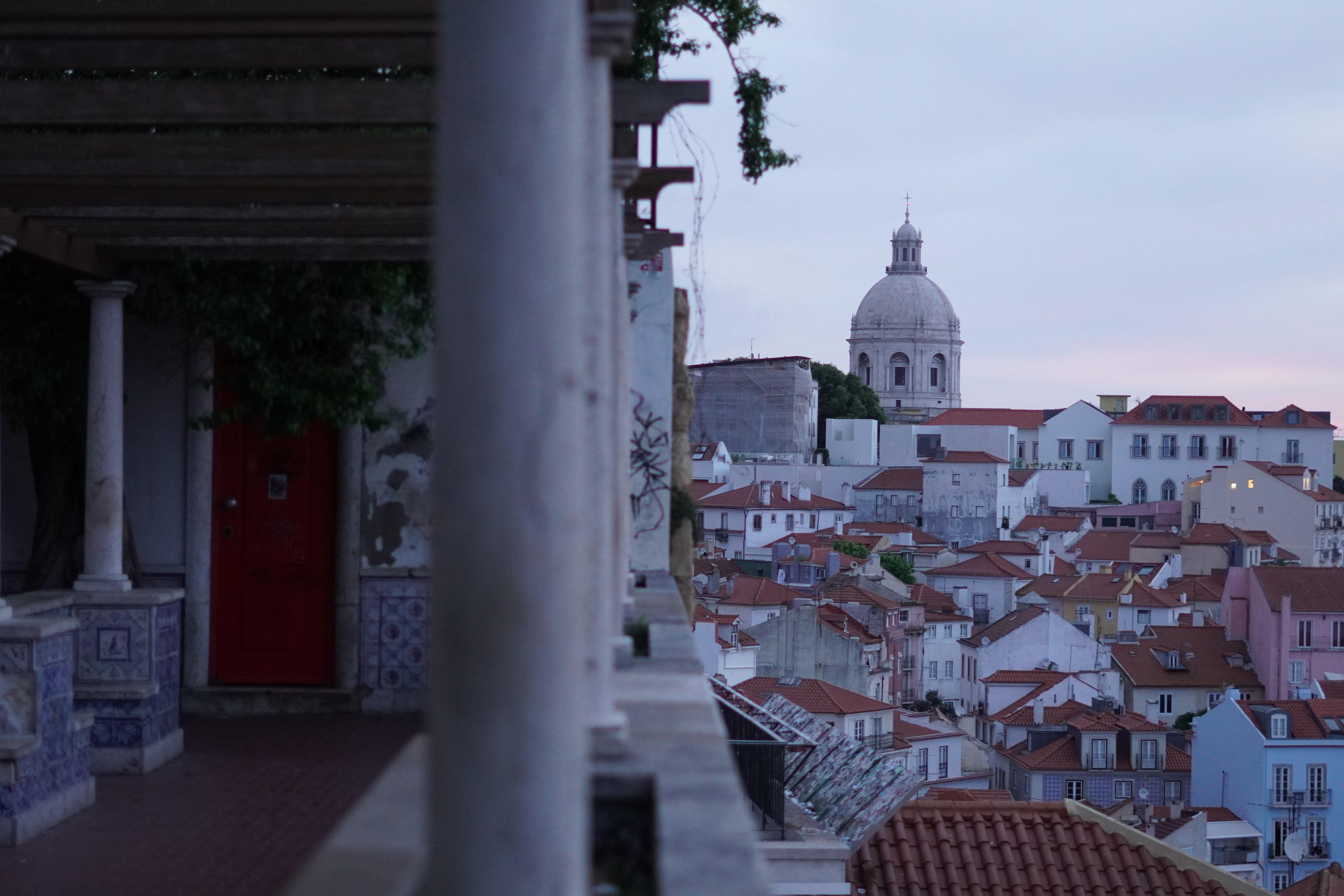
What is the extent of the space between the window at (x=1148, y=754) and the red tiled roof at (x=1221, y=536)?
2665 centimetres

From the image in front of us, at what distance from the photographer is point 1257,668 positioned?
51.4 metres

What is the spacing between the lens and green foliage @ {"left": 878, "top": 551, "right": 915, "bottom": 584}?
62219mm

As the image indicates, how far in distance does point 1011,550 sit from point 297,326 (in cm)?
6188

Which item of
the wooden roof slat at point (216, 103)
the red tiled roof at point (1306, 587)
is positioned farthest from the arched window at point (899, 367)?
the wooden roof slat at point (216, 103)

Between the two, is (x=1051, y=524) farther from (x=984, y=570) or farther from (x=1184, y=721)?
(x=1184, y=721)

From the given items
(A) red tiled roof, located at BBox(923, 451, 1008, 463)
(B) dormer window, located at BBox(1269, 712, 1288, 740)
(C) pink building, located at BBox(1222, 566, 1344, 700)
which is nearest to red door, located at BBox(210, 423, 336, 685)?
(B) dormer window, located at BBox(1269, 712, 1288, 740)

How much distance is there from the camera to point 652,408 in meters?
8.53

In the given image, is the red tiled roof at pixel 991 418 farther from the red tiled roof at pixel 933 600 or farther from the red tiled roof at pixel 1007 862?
the red tiled roof at pixel 1007 862

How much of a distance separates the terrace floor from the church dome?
12909 centimetres

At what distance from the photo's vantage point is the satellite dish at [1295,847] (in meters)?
38.8

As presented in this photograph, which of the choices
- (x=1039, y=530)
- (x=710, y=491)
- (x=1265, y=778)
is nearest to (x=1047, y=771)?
(x=1265, y=778)

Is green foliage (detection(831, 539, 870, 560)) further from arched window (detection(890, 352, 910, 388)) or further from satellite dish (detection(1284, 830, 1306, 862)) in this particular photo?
arched window (detection(890, 352, 910, 388))

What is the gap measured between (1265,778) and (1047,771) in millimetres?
5556

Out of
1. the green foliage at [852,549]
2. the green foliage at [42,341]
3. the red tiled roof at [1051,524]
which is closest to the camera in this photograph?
the green foliage at [42,341]
